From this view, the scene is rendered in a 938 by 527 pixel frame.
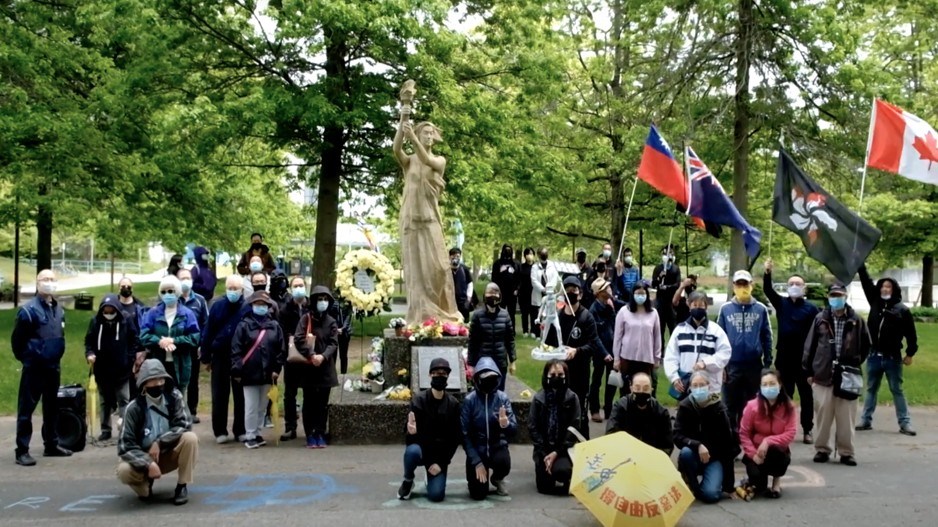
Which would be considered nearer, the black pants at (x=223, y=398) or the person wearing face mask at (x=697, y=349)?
the person wearing face mask at (x=697, y=349)

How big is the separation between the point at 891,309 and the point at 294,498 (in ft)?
25.3

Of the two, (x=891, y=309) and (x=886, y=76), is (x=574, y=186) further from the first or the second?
(x=891, y=309)

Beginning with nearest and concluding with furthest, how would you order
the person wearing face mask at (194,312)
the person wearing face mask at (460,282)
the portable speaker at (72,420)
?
the portable speaker at (72,420) → the person wearing face mask at (194,312) → the person wearing face mask at (460,282)

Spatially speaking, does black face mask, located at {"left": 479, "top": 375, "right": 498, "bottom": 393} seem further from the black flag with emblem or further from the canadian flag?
the canadian flag

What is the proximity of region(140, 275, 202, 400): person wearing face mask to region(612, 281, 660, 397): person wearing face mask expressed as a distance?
498 centimetres

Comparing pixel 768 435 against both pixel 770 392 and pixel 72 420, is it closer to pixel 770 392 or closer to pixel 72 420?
pixel 770 392

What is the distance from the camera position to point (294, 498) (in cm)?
746

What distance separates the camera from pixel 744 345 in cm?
936

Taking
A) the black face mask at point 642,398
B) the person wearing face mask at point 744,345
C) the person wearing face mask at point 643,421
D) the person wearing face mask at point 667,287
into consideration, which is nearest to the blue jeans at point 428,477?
the person wearing face mask at point 643,421

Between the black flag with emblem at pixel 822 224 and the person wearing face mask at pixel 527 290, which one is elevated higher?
the black flag with emblem at pixel 822 224

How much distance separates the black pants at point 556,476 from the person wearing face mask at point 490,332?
2.02m

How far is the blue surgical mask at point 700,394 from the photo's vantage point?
301 inches

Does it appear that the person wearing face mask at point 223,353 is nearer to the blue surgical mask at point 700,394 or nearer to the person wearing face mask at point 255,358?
the person wearing face mask at point 255,358

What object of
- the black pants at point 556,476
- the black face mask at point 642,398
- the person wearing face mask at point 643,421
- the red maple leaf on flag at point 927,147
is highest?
the red maple leaf on flag at point 927,147
